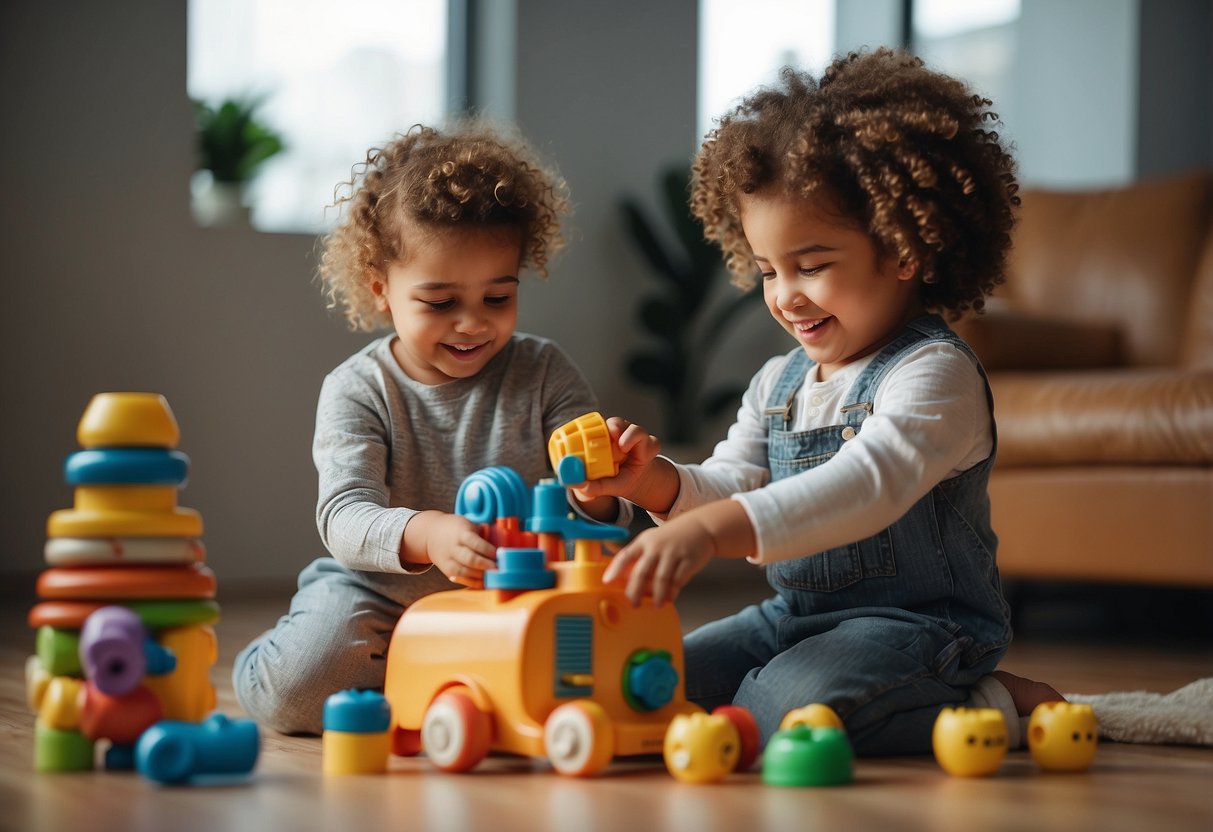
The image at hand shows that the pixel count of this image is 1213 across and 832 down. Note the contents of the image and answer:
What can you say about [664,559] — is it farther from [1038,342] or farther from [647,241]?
[647,241]

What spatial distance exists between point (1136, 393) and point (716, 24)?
201 cm

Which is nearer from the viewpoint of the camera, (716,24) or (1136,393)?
(1136,393)

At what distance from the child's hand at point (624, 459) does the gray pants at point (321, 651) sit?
0.29m

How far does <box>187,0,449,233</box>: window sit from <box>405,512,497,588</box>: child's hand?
2007 mm

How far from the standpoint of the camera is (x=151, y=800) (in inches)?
38.4

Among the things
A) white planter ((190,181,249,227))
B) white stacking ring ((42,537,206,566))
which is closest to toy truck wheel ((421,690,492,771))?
white stacking ring ((42,537,206,566))

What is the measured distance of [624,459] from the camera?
1.30m

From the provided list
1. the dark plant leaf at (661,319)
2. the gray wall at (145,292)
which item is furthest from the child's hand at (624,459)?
the dark plant leaf at (661,319)

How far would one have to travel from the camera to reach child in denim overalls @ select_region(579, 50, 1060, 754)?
1262 mm

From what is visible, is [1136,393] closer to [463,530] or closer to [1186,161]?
[463,530]

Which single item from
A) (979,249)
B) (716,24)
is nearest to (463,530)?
(979,249)

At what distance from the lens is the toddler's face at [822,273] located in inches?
52.0

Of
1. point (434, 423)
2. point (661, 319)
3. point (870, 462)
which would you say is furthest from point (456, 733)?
point (661, 319)

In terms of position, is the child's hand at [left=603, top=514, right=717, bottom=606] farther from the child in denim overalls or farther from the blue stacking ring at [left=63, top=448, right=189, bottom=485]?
the blue stacking ring at [left=63, top=448, right=189, bottom=485]
